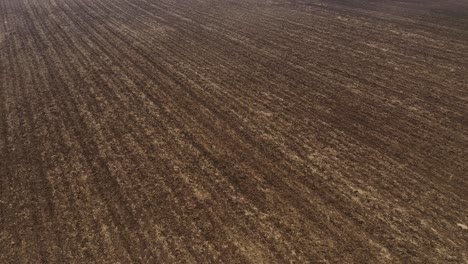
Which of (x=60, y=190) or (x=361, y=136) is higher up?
(x=361, y=136)

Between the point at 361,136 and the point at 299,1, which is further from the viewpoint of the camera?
the point at 299,1

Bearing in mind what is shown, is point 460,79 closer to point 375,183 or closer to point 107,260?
point 375,183

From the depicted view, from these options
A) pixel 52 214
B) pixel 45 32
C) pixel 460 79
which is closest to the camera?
pixel 52 214

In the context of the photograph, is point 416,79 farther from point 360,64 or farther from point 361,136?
point 361,136

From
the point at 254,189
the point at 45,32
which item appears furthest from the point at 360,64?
the point at 45,32

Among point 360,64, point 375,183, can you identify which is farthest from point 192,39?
point 375,183

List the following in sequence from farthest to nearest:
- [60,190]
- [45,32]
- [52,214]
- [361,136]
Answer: [45,32], [361,136], [60,190], [52,214]
